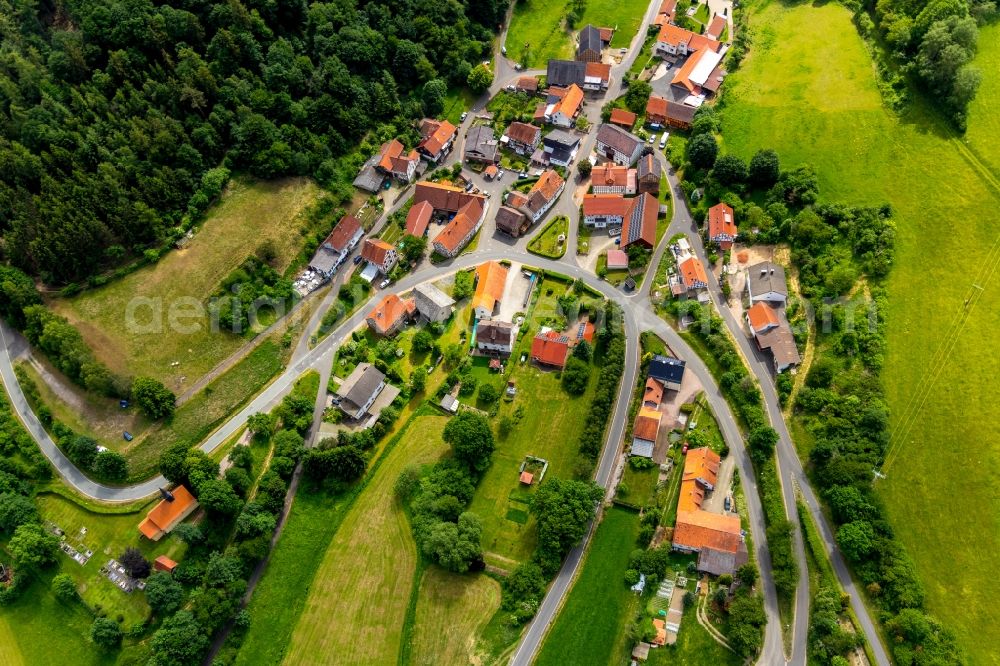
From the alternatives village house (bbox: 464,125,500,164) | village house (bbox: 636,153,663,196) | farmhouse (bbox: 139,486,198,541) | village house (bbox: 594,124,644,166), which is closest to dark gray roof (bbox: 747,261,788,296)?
village house (bbox: 636,153,663,196)

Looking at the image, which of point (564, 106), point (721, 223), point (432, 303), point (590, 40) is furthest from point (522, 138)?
point (721, 223)

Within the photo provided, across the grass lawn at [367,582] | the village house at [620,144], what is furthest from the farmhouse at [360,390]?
the village house at [620,144]

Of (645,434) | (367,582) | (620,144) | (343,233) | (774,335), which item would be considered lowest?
(367,582)

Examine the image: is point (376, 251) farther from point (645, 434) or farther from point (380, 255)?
point (645, 434)

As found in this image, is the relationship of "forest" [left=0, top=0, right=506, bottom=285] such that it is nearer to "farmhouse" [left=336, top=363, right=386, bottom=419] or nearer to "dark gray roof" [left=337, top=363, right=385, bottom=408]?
"dark gray roof" [left=337, top=363, right=385, bottom=408]

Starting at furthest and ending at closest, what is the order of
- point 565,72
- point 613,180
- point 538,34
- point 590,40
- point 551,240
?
point 538,34 < point 590,40 < point 565,72 < point 613,180 < point 551,240

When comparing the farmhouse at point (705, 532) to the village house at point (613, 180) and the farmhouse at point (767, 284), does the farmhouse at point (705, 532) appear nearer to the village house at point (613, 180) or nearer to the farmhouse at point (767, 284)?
the farmhouse at point (767, 284)
